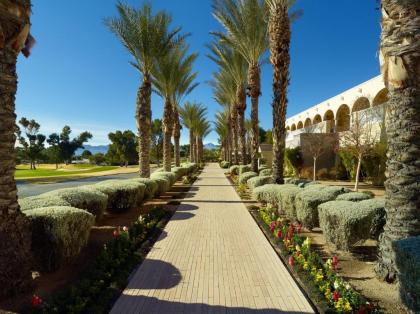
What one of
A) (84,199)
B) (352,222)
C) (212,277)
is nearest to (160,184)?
(84,199)

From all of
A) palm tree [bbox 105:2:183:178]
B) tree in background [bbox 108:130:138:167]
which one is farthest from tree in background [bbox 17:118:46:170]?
palm tree [bbox 105:2:183:178]

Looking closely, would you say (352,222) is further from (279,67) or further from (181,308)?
(279,67)

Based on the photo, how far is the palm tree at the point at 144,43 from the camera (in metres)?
14.9

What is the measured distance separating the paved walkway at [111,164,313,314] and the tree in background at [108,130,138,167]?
6106cm

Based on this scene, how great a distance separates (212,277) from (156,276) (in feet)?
3.25

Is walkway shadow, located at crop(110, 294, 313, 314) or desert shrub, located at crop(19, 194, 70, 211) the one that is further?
desert shrub, located at crop(19, 194, 70, 211)

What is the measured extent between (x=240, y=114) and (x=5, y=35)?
74.4ft

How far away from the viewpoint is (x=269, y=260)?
6.02m

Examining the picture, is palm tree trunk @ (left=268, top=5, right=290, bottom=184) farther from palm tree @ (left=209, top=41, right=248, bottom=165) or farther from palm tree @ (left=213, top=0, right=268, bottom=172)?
palm tree @ (left=209, top=41, right=248, bottom=165)

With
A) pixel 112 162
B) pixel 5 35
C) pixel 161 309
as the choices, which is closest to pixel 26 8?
pixel 5 35

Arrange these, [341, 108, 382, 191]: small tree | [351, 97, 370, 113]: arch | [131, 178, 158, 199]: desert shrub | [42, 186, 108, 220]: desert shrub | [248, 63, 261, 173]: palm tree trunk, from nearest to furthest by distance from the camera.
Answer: [42, 186, 108, 220]: desert shrub
[131, 178, 158, 199]: desert shrub
[341, 108, 382, 191]: small tree
[248, 63, 261, 173]: palm tree trunk
[351, 97, 370, 113]: arch

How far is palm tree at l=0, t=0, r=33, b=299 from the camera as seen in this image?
441 centimetres

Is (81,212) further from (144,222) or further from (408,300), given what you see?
(408,300)

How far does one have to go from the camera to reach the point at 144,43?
15242 millimetres
